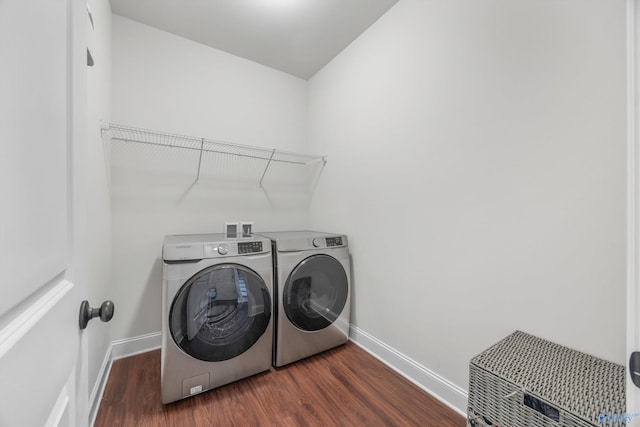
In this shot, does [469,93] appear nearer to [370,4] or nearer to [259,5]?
[370,4]

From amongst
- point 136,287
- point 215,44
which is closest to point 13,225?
point 136,287

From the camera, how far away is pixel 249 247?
165 cm

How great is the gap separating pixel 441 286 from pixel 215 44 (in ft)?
8.49

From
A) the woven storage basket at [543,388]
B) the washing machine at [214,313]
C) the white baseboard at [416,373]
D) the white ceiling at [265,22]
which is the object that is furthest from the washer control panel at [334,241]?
the white ceiling at [265,22]

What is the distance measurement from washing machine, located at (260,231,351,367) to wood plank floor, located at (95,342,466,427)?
170mm

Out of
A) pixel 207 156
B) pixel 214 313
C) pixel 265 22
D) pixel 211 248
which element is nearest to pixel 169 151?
pixel 207 156

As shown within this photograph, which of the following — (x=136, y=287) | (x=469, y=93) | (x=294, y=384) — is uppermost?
(x=469, y=93)

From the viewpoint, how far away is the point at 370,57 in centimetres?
198

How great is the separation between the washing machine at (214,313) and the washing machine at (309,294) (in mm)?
86

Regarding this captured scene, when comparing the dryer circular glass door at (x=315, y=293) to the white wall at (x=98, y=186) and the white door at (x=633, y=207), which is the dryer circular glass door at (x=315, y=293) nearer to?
the white wall at (x=98, y=186)

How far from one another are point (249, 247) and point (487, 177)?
4.66 feet

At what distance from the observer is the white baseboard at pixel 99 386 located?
1.29m

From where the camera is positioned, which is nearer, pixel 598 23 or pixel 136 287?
pixel 598 23

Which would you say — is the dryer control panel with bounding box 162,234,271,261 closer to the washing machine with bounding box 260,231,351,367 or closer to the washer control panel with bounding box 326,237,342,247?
the washing machine with bounding box 260,231,351,367
